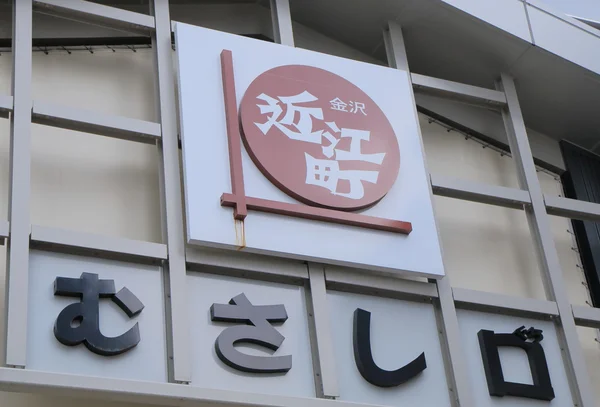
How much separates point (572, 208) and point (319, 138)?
2.02 meters

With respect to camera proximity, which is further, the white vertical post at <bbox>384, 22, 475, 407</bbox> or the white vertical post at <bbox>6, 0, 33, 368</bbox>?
the white vertical post at <bbox>384, 22, 475, 407</bbox>

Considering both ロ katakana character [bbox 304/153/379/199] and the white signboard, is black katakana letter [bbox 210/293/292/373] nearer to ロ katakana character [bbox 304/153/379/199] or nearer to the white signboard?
the white signboard

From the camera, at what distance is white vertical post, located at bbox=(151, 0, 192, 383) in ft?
17.2

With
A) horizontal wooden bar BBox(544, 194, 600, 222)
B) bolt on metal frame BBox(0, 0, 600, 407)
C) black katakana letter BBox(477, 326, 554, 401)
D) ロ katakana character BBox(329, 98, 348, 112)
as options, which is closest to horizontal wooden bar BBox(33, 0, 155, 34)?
bolt on metal frame BBox(0, 0, 600, 407)

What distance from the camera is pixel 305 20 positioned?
740 cm

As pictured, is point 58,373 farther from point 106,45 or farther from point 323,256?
point 106,45

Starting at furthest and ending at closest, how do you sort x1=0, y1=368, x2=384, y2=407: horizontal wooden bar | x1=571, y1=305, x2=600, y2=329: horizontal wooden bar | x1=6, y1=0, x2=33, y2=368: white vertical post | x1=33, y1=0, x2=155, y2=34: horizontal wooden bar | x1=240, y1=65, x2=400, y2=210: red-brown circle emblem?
x1=571, y1=305, x2=600, y2=329: horizontal wooden bar
x1=33, y1=0, x2=155, y2=34: horizontal wooden bar
x1=240, y1=65, x2=400, y2=210: red-brown circle emblem
x1=6, y1=0, x2=33, y2=368: white vertical post
x1=0, y1=368, x2=384, y2=407: horizontal wooden bar

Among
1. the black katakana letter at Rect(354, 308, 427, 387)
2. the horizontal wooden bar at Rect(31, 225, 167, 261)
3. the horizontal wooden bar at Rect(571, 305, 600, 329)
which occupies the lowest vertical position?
the black katakana letter at Rect(354, 308, 427, 387)

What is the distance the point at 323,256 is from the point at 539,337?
5.07 ft

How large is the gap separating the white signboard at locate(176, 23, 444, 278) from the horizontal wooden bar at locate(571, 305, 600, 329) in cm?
112

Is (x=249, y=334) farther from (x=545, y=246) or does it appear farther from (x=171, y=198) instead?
(x=545, y=246)

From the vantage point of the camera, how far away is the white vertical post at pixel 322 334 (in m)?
5.46

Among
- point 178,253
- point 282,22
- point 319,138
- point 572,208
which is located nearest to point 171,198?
point 178,253

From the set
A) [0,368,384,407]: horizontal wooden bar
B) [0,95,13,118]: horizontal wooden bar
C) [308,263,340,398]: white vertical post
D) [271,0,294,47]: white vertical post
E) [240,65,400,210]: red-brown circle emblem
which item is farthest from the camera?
[271,0,294,47]: white vertical post
